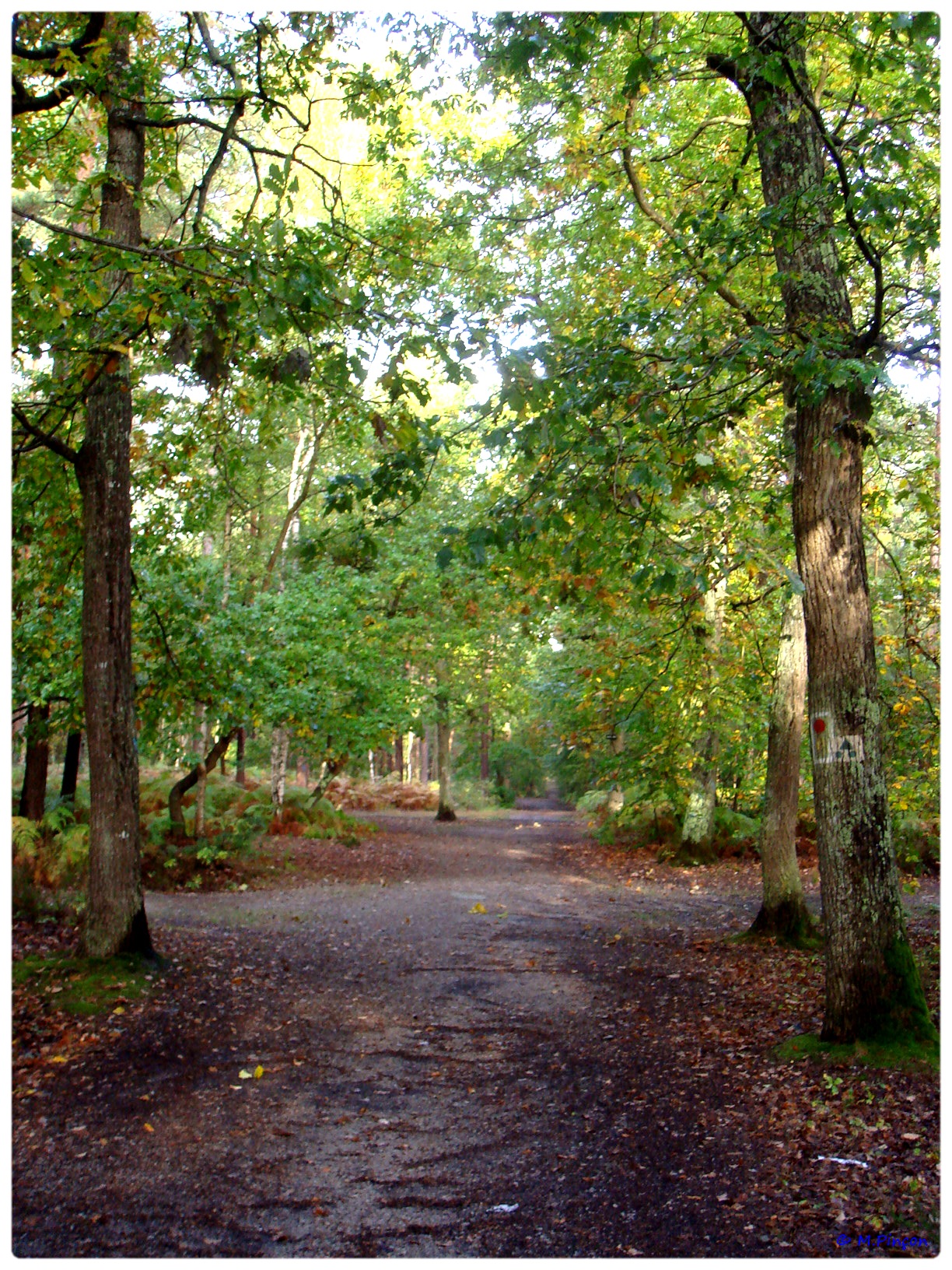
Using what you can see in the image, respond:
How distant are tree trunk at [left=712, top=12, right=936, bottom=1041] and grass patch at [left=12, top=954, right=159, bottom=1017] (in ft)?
16.6

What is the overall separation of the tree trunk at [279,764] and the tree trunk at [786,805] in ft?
39.7

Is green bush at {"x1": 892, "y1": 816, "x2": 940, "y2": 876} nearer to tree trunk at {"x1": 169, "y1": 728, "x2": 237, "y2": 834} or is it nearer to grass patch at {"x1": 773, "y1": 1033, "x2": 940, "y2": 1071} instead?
grass patch at {"x1": 773, "y1": 1033, "x2": 940, "y2": 1071}

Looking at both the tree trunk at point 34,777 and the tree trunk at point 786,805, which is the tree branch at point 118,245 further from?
the tree trunk at point 34,777

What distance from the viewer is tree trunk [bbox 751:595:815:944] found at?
30.1ft

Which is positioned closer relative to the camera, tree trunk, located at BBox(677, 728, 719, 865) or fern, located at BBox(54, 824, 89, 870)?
fern, located at BBox(54, 824, 89, 870)

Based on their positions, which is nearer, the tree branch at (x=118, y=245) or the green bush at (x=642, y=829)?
the tree branch at (x=118, y=245)

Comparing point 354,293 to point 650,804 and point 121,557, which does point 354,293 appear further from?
point 650,804

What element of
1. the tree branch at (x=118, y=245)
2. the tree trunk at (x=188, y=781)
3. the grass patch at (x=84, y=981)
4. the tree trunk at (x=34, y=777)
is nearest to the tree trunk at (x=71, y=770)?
the tree trunk at (x=34, y=777)

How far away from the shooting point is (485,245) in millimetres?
10648

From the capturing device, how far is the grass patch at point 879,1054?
514 cm

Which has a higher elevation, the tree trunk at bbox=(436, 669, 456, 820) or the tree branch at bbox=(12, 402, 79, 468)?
the tree branch at bbox=(12, 402, 79, 468)

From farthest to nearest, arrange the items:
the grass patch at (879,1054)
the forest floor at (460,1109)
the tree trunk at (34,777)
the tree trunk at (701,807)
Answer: the tree trunk at (701,807)
the tree trunk at (34,777)
the grass patch at (879,1054)
the forest floor at (460,1109)

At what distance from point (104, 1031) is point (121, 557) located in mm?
3676

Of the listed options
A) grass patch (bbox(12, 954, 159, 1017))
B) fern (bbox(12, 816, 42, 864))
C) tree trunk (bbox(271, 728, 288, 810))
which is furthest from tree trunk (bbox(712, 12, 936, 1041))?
tree trunk (bbox(271, 728, 288, 810))
